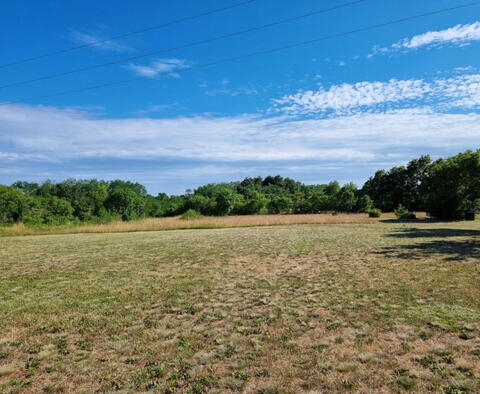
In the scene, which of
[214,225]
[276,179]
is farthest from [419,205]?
[276,179]

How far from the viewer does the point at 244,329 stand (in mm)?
4660

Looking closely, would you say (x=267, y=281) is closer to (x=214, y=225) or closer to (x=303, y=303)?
(x=303, y=303)

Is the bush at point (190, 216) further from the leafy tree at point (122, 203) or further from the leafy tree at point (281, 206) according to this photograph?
the leafy tree at point (281, 206)

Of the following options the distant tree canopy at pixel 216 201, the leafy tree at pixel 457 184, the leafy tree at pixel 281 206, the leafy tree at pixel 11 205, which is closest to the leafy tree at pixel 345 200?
the distant tree canopy at pixel 216 201

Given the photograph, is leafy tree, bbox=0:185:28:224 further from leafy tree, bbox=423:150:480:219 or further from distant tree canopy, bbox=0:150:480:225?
leafy tree, bbox=423:150:480:219

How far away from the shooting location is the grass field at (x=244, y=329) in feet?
10.8

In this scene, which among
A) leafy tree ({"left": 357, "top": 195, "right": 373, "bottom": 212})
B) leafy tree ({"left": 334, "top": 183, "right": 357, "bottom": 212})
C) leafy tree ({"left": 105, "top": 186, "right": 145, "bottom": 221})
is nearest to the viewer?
leafy tree ({"left": 357, "top": 195, "right": 373, "bottom": 212})

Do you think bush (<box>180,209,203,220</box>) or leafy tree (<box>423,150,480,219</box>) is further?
bush (<box>180,209,203,220</box>)

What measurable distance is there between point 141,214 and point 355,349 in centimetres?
6762

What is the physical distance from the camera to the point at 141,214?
67.3 metres

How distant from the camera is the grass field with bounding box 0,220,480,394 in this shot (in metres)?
3.30

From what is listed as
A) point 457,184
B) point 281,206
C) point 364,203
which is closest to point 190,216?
point 281,206

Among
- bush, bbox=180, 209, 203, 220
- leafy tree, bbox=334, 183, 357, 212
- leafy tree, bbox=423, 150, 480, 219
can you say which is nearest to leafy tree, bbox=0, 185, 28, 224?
bush, bbox=180, 209, 203, 220

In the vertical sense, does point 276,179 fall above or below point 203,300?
above
